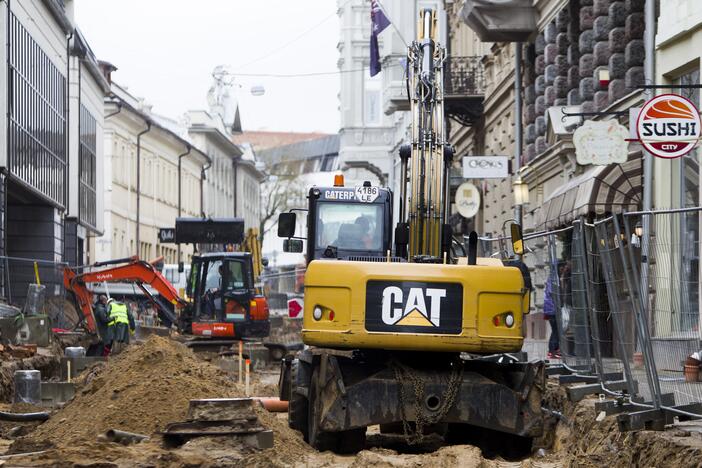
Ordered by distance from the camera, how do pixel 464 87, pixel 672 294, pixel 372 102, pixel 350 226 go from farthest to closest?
pixel 372 102 < pixel 464 87 < pixel 350 226 < pixel 672 294

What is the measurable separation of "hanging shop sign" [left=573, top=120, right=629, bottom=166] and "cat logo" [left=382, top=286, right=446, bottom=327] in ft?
27.9

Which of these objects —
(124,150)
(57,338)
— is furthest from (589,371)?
(124,150)

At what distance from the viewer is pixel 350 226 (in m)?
18.9

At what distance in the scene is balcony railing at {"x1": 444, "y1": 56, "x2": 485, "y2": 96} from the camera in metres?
44.1

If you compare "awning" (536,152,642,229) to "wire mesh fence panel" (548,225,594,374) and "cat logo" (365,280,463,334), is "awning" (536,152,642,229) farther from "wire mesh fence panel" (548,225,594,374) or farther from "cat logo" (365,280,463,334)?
"cat logo" (365,280,463,334)

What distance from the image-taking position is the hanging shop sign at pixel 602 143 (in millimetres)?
22359

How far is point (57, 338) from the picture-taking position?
3394 centimetres

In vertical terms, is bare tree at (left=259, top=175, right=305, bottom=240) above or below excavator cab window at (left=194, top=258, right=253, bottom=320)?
above

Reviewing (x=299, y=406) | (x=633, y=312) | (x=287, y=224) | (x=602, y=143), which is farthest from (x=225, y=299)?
(x=633, y=312)

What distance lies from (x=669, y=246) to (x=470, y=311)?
10.1 ft

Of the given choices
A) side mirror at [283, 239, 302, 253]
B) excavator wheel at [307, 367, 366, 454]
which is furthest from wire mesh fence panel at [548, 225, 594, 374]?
side mirror at [283, 239, 302, 253]

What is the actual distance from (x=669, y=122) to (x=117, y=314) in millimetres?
18445

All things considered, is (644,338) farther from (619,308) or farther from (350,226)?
(350,226)

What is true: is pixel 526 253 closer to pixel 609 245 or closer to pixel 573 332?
pixel 573 332
